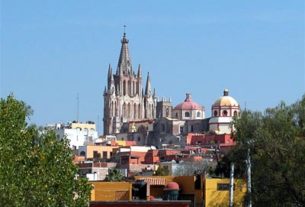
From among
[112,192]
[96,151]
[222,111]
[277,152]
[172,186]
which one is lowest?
[112,192]

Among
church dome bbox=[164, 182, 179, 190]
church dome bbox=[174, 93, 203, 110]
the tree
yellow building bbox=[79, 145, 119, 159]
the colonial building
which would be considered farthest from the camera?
church dome bbox=[174, 93, 203, 110]

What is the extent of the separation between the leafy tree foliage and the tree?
22.0 ft

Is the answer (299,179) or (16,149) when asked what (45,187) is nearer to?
(16,149)

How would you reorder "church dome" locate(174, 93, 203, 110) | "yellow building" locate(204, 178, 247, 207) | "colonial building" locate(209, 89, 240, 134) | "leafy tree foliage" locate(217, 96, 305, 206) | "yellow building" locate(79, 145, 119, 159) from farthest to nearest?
"church dome" locate(174, 93, 203, 110) < "colonial building" locate(209, 89, 240, 134) < "yellow building" locate(79, 145, 119, 159) < "yellow building" locate(204, 178, 247, 207) < "leafy tree foliage" locate(217, 96, 305, 206)

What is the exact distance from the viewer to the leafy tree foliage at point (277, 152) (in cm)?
3872

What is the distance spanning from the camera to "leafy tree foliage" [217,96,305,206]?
1524 inches

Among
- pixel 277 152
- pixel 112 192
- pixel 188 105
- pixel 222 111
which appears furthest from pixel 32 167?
pixel 188 105

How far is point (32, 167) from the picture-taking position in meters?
33.8

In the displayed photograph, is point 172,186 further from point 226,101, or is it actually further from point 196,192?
point 226,101

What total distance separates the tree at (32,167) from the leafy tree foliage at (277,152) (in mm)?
6706

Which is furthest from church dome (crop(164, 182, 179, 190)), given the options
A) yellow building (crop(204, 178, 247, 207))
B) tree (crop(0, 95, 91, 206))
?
tree (crop(0, 95, 91, 206))

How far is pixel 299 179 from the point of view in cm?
3850

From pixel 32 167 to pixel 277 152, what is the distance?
32.1ft

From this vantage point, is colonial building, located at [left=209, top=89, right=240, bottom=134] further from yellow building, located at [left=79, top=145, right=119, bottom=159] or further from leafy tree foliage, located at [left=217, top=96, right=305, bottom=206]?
leafy tree foliage, located at [left=217, top=96, right=305, bottom=206]
